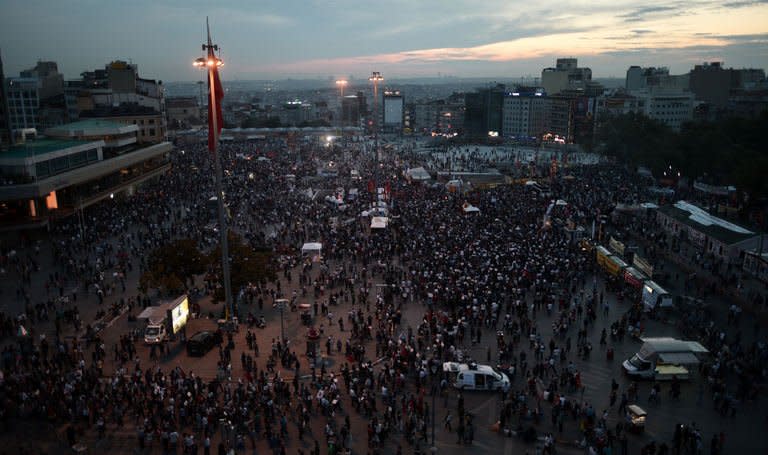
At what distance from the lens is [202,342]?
17.8 meters

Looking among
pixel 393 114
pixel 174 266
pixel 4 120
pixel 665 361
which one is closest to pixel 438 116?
pixel 393 114

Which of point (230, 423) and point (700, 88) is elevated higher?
point (700, 88)

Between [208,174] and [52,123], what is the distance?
3940 cm

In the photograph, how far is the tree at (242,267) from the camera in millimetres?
20875

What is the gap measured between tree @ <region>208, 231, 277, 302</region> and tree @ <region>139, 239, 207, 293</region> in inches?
24.2

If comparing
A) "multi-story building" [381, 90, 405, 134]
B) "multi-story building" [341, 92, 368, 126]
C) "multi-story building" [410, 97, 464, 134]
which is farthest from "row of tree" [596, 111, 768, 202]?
"multi-story building" [341, 92, 368, 126]

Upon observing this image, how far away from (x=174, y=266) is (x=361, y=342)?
798 centimetres

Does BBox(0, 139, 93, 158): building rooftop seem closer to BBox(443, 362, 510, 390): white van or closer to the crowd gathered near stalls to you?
the crowd gathered near stalls

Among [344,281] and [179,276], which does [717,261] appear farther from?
[179,276]

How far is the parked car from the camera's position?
17.7 m

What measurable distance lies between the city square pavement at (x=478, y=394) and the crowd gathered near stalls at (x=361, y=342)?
128 mm

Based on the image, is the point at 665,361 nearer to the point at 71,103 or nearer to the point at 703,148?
the point at 703,148

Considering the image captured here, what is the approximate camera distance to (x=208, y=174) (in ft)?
170

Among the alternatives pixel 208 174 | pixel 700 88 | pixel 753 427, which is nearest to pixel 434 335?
pixel 753 427
